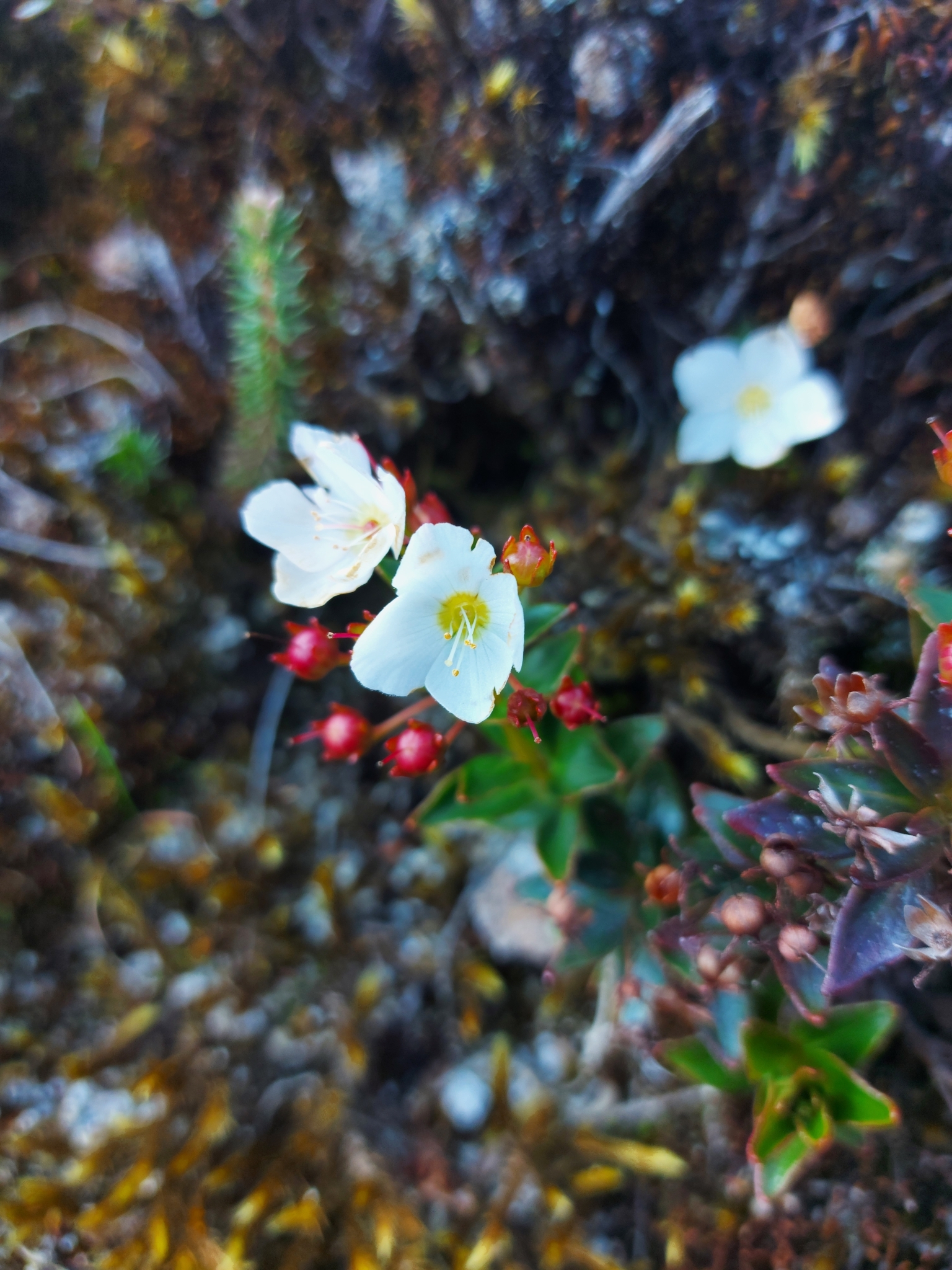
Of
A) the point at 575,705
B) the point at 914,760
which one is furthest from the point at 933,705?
the point at 575,705

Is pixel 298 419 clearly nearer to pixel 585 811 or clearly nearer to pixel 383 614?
pixel 383 614

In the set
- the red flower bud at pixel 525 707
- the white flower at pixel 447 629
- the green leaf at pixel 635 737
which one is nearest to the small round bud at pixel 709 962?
the green leaf at pixel 635 737

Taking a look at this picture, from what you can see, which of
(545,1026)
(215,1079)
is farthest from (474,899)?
(215,1079)

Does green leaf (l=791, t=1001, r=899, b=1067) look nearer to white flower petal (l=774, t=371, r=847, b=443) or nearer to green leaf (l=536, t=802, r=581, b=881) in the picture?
green leaf (l=536, t=802, r=581, b=881)

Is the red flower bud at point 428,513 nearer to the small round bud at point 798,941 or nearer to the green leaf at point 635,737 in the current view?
the green leaf at point 635,737

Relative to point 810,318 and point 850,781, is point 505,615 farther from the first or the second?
point 810,318

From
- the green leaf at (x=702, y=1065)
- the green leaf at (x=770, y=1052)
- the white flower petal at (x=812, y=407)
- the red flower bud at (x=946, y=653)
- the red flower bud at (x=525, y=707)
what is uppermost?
the white flower petal at (x=812, y=407)
